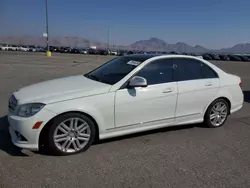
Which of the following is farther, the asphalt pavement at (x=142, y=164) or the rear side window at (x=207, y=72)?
the rear side window at (x=207, y=72)

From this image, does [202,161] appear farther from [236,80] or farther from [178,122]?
[236,80]

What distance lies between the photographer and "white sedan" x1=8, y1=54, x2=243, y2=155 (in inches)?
133

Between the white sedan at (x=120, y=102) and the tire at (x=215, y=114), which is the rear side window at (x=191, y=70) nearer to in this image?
the white sedan at (x=120, y=102)

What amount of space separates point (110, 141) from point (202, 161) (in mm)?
1513

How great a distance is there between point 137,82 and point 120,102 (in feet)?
1.36

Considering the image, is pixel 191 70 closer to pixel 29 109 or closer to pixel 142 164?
pixel 142 164

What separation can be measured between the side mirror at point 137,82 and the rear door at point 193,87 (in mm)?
818

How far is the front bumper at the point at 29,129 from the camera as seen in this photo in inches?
129

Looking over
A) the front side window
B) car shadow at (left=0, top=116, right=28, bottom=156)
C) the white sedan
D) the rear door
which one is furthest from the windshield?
car shadow at (left=0, top=116, right=28, bottom=156)

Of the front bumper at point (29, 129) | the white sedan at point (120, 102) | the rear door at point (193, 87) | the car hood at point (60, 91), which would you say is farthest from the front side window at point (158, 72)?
the front bumper at point (29, 129)

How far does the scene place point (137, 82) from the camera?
12.5 feet

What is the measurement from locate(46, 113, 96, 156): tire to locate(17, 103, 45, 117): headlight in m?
0.28

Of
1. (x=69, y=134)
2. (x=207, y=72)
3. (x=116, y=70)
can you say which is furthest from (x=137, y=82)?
(x=207, y=72)

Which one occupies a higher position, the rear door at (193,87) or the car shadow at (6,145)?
the rear door at (193,87)
